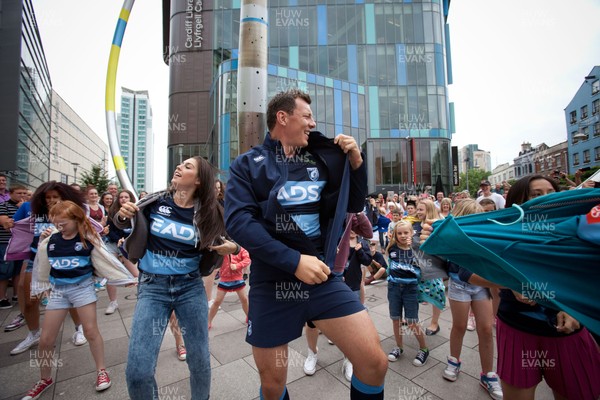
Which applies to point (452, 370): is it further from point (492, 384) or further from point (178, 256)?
point (178, 256)

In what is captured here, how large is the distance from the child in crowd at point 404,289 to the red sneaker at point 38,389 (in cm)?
394

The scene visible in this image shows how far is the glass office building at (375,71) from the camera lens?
29.8 m

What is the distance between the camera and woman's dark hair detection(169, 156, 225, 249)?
2.66 meters

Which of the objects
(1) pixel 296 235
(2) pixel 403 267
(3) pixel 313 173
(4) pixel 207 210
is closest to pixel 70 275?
(4) pixel 207 210

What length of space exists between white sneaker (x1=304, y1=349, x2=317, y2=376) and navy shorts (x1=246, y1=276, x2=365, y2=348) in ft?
6.26

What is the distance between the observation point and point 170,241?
2.59 m

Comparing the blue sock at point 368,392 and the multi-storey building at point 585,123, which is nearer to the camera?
the blue sock at point 368,392

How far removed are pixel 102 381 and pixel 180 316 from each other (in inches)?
63.4

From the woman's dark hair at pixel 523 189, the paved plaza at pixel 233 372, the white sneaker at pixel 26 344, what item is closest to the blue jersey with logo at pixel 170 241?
the paved plaza at pixel 233 372

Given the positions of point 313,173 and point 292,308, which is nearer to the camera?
point 292,308

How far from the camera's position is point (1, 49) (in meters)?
18.2

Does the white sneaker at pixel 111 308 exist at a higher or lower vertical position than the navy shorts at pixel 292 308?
lower

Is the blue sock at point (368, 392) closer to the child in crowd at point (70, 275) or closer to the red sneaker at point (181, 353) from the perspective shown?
the child in crowd at point (70, 275)

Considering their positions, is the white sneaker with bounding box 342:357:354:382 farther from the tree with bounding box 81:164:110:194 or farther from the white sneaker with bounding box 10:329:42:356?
the tree with bounding box 81:164:110:194
